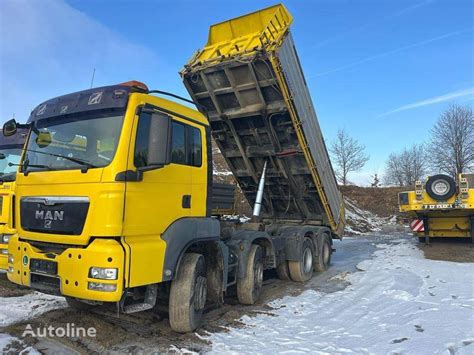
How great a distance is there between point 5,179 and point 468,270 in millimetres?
9656

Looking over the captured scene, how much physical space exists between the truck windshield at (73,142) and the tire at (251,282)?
3175mm

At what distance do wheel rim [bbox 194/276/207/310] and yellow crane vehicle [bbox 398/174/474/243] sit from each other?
9235 mm

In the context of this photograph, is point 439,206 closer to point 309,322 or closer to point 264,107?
point 264,107

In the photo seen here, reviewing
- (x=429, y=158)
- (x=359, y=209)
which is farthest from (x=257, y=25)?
(x=429, y=158)

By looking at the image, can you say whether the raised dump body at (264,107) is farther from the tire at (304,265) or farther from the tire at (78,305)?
the tire at (78,305)

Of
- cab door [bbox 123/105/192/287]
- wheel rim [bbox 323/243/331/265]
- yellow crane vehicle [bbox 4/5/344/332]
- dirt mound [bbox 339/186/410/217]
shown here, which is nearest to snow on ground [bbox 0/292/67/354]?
yellow crane vehicle [bbox 4/5/344/332]

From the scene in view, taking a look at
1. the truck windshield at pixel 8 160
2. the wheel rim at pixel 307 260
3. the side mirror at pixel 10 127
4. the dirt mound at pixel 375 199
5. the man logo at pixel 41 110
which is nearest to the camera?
the man logo at pixel 41 110

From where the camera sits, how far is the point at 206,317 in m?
5.33

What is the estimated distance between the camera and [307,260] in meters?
8.35

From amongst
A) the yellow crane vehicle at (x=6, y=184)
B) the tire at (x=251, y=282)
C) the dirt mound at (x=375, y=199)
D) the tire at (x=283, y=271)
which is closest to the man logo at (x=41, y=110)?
the yellow crane vehicle at (x=6, y=184)

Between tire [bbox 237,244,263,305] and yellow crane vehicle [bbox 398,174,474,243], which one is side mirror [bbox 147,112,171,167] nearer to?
tire [bbox 237,244,263,305]

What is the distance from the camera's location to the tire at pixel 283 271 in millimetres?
7965

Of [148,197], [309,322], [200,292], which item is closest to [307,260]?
[309,322]

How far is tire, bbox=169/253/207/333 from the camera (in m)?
4.46
